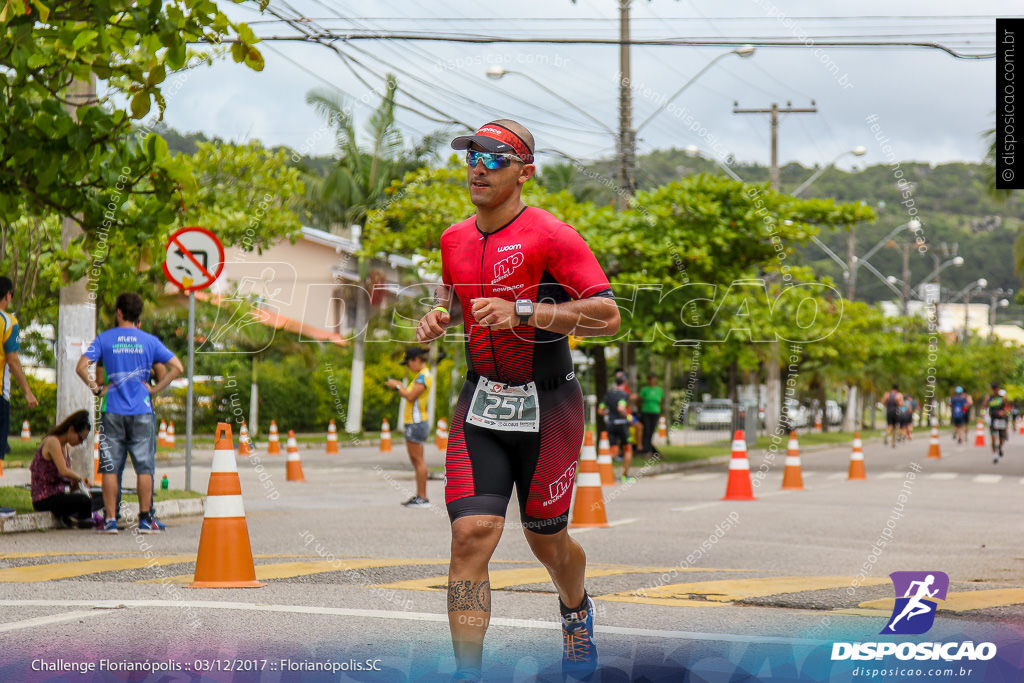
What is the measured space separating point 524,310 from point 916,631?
9.35ft

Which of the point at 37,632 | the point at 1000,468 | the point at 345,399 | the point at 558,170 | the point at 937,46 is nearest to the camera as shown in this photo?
the point at 37,632

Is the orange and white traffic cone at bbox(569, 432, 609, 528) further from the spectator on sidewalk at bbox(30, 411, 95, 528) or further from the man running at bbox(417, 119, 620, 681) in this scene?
the man running at bbox(417, 119, 620, 681)

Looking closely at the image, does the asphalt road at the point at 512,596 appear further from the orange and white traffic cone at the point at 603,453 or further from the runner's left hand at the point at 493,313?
the runner's left hand at the point at 493,313

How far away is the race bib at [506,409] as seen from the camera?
434cm

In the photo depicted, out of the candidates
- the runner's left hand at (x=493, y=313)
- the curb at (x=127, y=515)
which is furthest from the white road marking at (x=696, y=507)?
the runner's left hand at (x=493, y=313)

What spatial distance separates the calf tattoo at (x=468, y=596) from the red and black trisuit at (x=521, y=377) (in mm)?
251

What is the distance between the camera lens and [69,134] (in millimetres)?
9867

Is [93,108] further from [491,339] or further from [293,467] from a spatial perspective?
[293,467]

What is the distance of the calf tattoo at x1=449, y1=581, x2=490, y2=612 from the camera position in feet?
13.4

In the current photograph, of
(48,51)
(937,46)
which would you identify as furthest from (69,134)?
(937,46)

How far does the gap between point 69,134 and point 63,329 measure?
3590mm

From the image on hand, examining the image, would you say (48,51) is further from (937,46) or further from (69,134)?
(937,46)

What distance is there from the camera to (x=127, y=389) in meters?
10.1

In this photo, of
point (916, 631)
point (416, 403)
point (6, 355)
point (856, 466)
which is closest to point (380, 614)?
point (916, 631)
